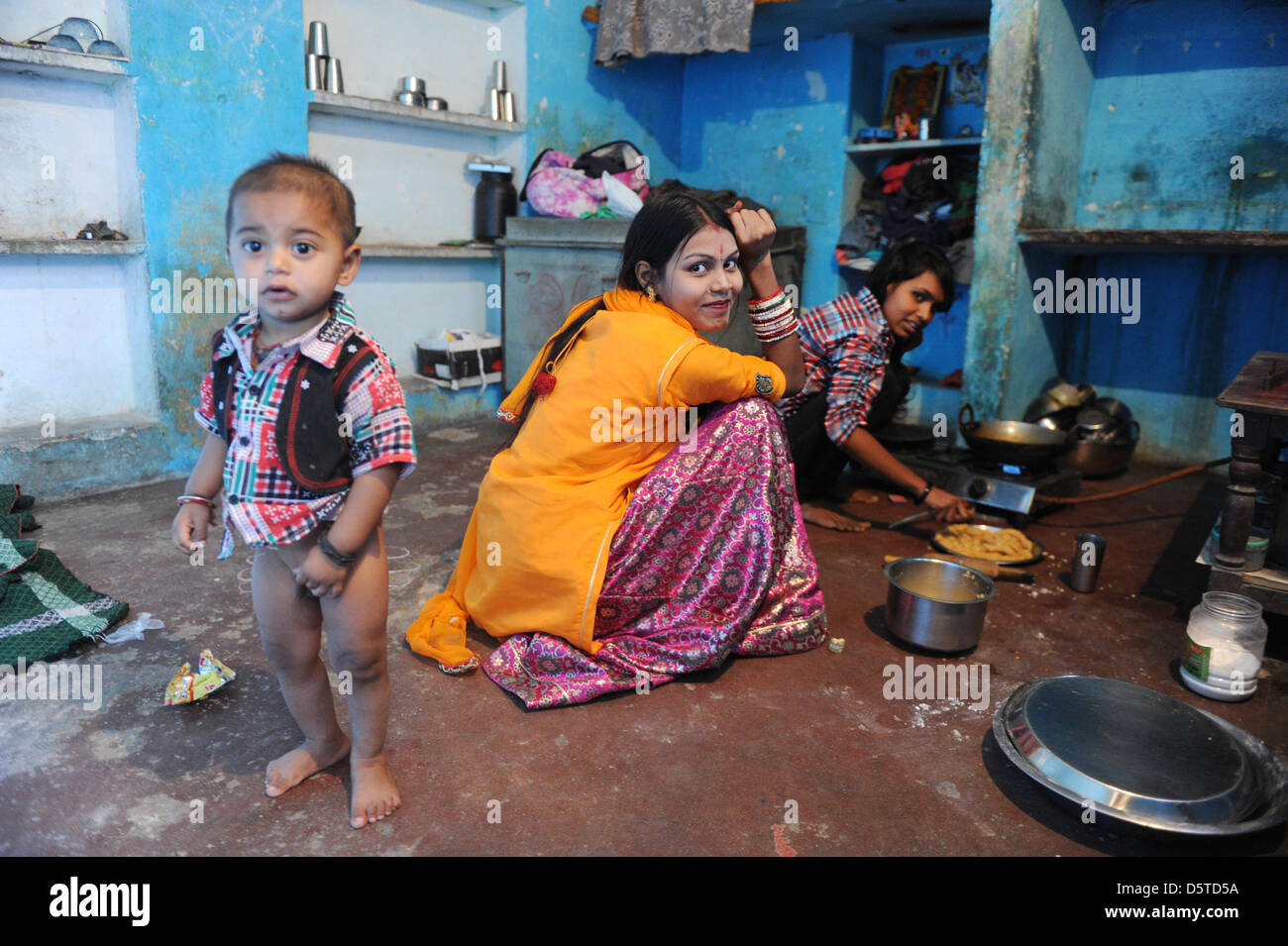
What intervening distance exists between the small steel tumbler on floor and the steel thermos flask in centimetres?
403

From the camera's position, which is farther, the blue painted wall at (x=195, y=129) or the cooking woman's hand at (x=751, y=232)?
the blue painted wall at (x=195, y=129)

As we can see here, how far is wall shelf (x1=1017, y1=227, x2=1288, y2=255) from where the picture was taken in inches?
151

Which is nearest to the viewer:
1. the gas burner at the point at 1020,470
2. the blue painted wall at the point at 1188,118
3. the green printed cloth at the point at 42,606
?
the green printed cloth at the point at 42,606

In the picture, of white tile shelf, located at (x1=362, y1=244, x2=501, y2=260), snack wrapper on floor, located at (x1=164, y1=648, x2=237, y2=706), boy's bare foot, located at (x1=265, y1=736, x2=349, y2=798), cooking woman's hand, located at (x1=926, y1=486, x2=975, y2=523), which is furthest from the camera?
white tile shelf, located at (x1=362, y1=244, x2=501, y2=260)

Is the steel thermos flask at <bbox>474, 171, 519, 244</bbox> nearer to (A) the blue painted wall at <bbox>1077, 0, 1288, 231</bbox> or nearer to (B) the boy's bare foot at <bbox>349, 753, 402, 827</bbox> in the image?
(A) the blue painted wall at <bbox>1077, 0, 1288, 231</bbox>

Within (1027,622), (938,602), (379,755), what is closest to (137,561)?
(379,755)

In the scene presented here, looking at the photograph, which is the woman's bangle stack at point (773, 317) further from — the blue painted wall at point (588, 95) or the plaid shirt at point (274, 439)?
the blue painted wall at point (588, 95)

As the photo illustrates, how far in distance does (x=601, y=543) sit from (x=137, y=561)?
1.88 meters

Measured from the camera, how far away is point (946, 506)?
11.5ft

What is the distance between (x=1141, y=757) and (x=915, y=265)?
2187mm

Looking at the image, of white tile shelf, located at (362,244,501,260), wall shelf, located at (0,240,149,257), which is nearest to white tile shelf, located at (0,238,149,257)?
wall shelf, located at (0,240,149,257)

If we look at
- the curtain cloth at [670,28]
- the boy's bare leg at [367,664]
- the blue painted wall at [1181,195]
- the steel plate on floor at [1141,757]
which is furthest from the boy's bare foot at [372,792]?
the curtain cloth at [670,28]

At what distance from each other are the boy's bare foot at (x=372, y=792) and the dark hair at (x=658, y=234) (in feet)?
3.59

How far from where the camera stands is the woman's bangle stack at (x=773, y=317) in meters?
2.63
